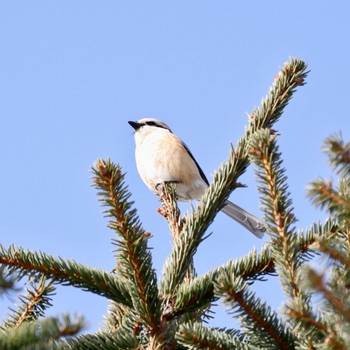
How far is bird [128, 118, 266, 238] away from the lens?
21.0 ft

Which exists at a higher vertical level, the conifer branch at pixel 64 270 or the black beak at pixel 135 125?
the black beak at pixel 135 125

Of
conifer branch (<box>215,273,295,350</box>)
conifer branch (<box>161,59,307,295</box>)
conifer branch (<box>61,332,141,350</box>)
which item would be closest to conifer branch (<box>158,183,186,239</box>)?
conifer branch (<box>161,59,307,295</box>)

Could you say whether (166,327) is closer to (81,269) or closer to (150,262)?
(150,262)

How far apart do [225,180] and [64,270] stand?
66 cm

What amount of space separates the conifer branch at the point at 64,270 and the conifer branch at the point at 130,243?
0.34 ft

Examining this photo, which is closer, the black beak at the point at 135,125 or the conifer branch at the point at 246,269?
the conifer branch at the point at 246,269

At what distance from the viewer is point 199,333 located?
1.73 metres

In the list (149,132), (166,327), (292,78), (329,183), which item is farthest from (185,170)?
(329,183)

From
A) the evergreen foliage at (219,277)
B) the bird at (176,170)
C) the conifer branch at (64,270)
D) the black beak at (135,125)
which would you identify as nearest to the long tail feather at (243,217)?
the bird at (176,170)

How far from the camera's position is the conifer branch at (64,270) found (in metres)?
2.23

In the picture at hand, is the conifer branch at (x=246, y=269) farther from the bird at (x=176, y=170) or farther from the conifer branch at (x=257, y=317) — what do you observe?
the bird at (x=176, y=170)

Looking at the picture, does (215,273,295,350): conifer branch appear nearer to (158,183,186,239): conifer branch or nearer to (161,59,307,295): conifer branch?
(161,59,307,295): conifer branch

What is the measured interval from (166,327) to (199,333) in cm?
38

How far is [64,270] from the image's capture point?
225cm
